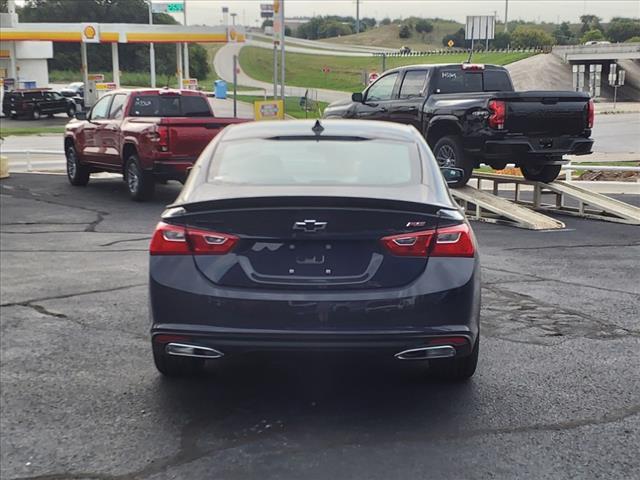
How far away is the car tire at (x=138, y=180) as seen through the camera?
48.7 feet

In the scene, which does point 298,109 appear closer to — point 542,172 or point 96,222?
point 542,172

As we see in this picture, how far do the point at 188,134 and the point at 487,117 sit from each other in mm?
5203

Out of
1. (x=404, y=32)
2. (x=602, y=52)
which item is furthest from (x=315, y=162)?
(x=404, y=32)

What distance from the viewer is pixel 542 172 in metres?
14.2

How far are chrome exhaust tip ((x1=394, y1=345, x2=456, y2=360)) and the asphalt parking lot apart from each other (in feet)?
0.55

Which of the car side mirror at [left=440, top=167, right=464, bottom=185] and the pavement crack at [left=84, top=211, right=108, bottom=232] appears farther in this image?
the pavement crack at [left=84, top=211, right=108, bottom=232]

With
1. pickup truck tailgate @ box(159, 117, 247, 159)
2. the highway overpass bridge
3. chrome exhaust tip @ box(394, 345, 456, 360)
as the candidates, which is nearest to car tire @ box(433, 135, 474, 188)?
pickup truck tailgate @ box(159, 117, 247, 159)

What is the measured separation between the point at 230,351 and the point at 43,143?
3128 centimetres

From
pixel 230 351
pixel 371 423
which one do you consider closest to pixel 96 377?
pixel 230 351

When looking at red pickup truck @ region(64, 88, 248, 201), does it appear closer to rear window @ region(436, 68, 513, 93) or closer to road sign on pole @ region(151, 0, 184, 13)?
rear window @ region(436, 68, 513, 93)

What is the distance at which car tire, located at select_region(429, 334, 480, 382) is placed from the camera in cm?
508

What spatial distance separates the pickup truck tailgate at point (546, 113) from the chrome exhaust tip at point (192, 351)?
28.6 feet

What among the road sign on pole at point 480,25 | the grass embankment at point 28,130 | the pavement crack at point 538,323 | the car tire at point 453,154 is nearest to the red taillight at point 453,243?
the pavement crack at point 538,323

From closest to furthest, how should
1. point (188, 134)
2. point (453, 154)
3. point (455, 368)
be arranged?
point (455, 368) < point (453, 154) < point (188, 134)
